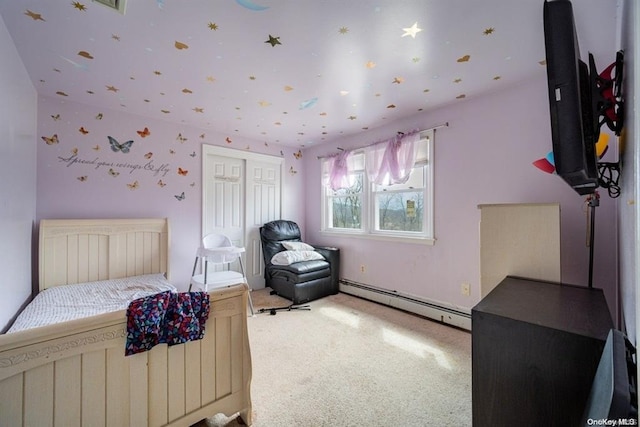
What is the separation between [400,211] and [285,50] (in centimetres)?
225

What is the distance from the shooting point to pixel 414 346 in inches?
90.9

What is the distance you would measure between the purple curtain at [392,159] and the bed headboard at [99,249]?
2.64 meters

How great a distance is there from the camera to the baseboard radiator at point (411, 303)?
105 inches

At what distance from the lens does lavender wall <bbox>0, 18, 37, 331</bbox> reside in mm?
1580

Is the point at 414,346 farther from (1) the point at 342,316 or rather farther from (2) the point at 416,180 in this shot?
(2) the point at 416,180

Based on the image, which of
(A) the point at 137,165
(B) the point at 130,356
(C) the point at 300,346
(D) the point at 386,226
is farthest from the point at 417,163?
(A) the point at 137,165

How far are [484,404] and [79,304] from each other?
8.58ft

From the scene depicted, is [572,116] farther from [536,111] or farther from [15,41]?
[15,41]

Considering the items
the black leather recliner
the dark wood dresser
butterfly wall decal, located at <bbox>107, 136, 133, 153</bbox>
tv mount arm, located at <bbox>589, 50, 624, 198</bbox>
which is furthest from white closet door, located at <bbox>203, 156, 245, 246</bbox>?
tv mount arm, located at <bbox>589, 50, 624, 198</bbox>

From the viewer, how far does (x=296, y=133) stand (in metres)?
3.71

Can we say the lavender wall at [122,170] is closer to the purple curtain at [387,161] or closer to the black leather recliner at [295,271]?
the black leather recliner at [295,271]

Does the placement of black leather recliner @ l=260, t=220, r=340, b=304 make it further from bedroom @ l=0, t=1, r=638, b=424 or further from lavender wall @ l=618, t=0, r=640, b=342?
lavender wall @ l=618, t=0, r=640, b=342

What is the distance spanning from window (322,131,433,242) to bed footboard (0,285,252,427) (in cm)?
229

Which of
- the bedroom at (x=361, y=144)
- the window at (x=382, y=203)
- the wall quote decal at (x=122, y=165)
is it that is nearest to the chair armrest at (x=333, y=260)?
the bedroom at (x=361, y=144)
